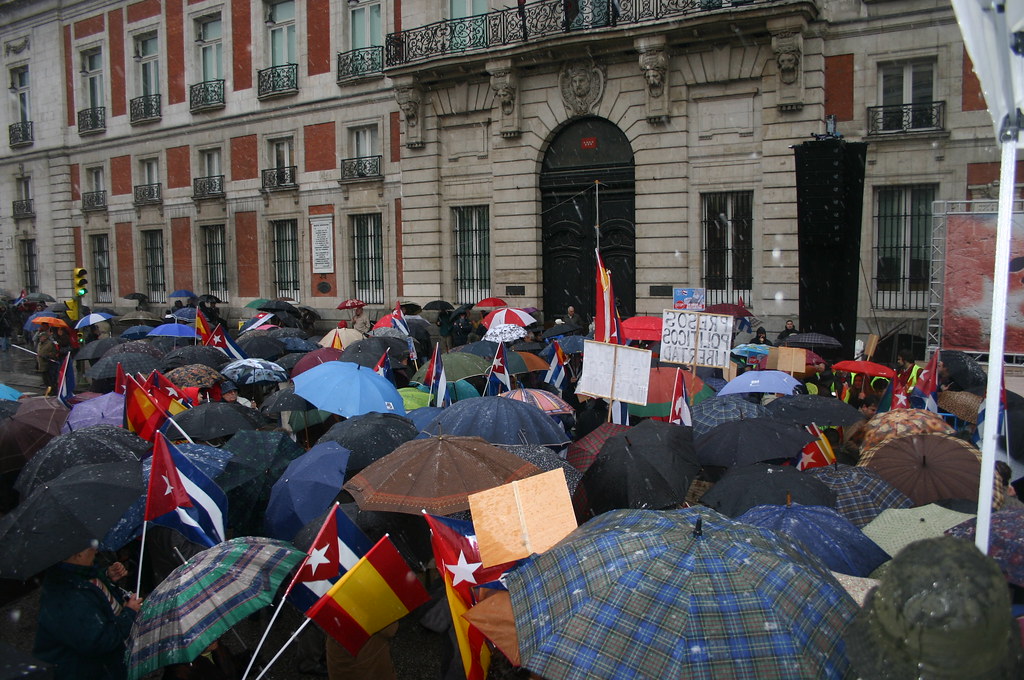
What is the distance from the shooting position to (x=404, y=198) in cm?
2294

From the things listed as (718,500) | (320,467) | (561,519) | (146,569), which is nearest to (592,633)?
(561,519)

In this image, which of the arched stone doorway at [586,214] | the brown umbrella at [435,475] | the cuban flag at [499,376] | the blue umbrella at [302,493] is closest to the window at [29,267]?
the arched stone doorway at [586,214]

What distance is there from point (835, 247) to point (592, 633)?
12.0m

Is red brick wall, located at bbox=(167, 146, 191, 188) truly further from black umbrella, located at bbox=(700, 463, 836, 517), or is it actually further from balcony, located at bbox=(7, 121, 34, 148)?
black umbrella, located at bbox=(700, 463, 836, 517)

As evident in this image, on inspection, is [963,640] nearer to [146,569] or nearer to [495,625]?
[495,625]

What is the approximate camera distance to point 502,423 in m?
7.23

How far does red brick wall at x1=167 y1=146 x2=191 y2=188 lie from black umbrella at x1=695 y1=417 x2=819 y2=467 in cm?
2600

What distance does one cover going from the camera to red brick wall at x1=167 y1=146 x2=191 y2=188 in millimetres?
28844

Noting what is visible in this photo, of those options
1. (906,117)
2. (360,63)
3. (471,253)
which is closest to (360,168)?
(360,63)

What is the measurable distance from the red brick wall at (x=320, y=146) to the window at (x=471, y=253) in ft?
15.9

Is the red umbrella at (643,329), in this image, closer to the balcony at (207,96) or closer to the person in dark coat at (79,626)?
the person in dark coat at (79,626)

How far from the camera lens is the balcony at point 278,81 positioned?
25.4m

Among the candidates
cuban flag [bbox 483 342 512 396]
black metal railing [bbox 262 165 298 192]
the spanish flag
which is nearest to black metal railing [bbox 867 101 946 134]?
cuban flag [bbox 483 342 512 396]

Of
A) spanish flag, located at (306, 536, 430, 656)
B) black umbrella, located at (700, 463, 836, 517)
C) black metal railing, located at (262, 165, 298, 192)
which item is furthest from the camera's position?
black metal railing, located at (262, 165, 298, 192)
